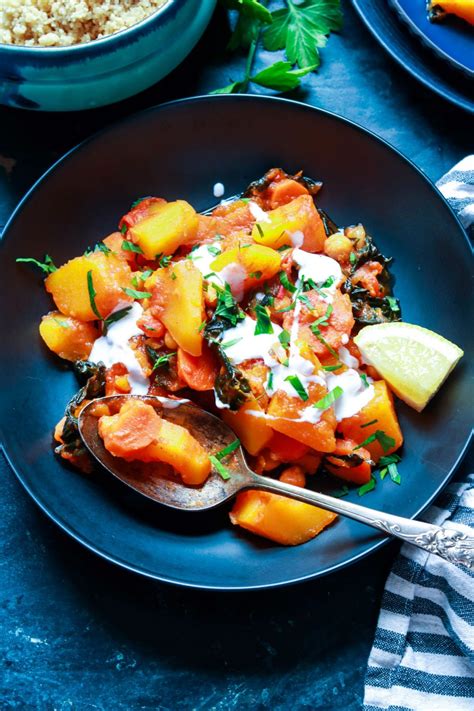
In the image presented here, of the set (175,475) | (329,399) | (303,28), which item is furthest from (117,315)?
(303,28)

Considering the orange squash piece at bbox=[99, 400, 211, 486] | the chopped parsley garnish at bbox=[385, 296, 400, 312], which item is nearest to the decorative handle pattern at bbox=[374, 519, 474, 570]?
the orange squash piece at bbox=[99, 400, 211, 486]

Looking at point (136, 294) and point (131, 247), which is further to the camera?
point (131, 247)

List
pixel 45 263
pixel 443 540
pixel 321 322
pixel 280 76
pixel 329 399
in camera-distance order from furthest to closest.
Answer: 1. pixel 280 76
2. pixel 45 263
3. pixel 321 322
4. pixel 329 399
5. pixel 443 540

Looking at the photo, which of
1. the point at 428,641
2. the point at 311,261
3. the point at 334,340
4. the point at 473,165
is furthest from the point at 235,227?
the point at 428,641

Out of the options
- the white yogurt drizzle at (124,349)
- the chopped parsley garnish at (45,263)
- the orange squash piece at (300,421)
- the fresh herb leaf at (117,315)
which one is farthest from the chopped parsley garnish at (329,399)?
the chopped parsley garnish at (45,263)

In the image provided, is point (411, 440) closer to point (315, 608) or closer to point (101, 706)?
point (315, 608)

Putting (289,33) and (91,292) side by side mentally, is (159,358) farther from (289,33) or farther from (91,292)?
(289,33)

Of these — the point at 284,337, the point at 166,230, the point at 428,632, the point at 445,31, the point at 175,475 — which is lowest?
the point at 428,632
